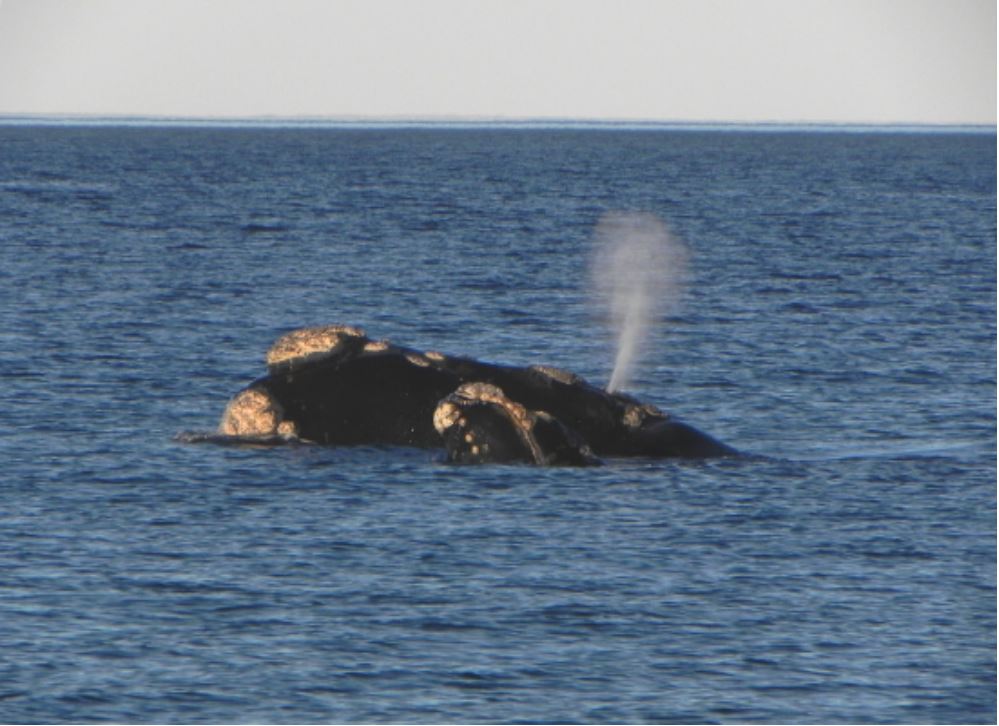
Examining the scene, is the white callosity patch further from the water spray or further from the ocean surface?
the water spray

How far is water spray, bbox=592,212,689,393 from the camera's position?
195 feet

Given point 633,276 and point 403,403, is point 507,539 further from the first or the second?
point 633,276

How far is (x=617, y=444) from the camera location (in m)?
36.7

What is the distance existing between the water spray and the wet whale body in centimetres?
158

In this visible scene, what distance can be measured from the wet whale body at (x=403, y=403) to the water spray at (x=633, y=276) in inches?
62.3

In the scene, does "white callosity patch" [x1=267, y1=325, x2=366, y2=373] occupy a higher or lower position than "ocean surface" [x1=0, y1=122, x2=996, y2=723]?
higher

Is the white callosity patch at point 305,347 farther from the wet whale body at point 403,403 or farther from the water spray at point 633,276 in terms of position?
the water spray at point 633,276

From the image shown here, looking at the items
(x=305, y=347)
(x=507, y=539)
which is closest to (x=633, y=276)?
(x=305, y=347)

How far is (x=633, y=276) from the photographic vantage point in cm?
10119

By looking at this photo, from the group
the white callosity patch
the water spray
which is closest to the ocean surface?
the water spray

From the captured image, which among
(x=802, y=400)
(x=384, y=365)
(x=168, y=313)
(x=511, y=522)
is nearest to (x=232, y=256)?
(x=168, y=313)

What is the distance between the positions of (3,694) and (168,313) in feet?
133

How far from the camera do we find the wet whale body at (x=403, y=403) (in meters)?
36.6

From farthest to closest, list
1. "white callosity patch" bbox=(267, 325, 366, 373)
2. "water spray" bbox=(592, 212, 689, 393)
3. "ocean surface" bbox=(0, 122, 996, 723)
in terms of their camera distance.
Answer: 1. "water spray" bbox=(592, 212, 689, 393)
2. "white callosity patch" bbox=(267, 325, 366, 373)
3. "ocean surface" bbox=(0, 122, 996, 723)
